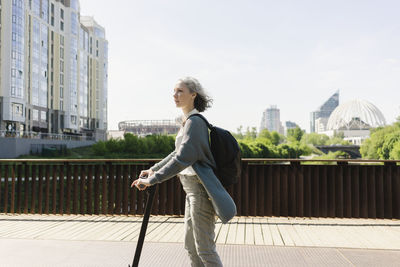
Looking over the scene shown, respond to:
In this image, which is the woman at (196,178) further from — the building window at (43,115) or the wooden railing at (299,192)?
the building window at (43,115)

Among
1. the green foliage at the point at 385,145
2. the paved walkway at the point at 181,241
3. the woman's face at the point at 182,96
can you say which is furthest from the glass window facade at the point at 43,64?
the woman's face at the point at 182,96

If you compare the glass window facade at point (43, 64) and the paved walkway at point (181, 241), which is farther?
the glass window facade at point (43, 64)

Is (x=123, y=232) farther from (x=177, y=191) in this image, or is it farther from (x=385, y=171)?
(x=385, y=171)

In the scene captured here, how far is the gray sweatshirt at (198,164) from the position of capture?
113 inches

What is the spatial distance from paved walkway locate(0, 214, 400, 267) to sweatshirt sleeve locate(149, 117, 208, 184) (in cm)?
206

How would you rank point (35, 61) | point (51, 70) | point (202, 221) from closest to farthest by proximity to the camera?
point (202, 221)
point (35, 61)
point (51, 70)

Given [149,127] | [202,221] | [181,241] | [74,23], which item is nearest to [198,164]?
[202,221]

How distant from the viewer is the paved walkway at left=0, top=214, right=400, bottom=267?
473cm

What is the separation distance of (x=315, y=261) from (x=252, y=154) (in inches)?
2339

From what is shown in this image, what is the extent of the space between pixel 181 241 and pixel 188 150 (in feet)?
10.4

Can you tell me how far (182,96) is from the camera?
10.3 feet

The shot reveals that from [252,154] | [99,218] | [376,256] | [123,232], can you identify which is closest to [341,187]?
[376,256]

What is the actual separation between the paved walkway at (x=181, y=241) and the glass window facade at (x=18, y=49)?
155 ft

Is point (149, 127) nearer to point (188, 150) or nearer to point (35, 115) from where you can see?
point (35, 115)
